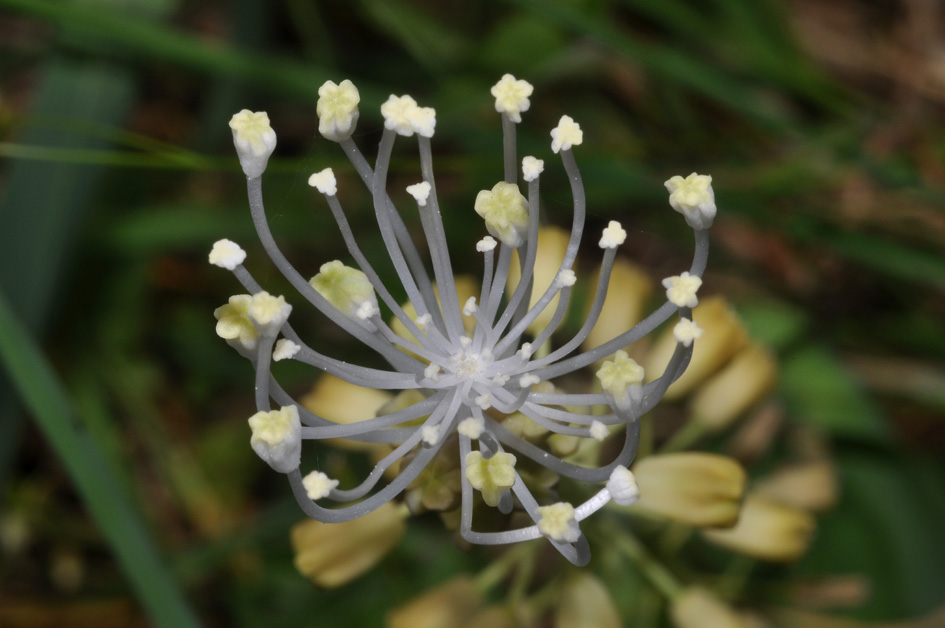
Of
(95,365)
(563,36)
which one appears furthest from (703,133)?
(95,365)

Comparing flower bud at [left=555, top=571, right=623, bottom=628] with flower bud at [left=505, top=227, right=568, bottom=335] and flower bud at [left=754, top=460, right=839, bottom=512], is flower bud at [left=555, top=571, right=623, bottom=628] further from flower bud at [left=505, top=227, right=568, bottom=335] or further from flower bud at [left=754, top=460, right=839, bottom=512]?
flower bud at [left=754, top=460, right=839, bottom=512]

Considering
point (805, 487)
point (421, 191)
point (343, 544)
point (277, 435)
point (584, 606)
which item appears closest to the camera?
point (277, 435)

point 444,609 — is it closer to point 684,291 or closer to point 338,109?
point 684,291

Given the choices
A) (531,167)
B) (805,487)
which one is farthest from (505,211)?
(805,487)

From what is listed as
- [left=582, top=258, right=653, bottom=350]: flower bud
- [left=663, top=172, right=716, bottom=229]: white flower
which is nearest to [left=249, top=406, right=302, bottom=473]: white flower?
[left=663, top=172, right=716, bottom=229]: white flower

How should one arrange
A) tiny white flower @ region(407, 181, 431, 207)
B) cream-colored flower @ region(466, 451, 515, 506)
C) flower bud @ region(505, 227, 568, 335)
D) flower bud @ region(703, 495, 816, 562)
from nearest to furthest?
1. cream-colored flower @ region(466, 451, 515, 506)
2. tiny white flower @ region(407, 181, 431, 207)
3. flower bud @ region(505, 227, 568, 335)
4. flower bud @ region(703, 495, 816, 562)

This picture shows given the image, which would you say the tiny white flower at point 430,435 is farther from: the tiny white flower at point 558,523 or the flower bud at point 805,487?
the flower bud at point 805,487
